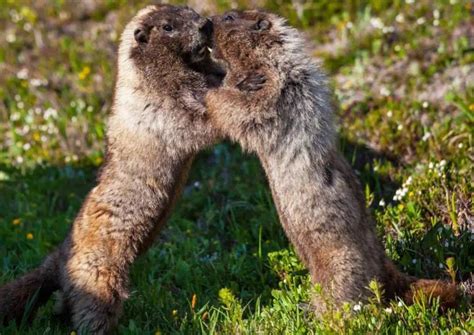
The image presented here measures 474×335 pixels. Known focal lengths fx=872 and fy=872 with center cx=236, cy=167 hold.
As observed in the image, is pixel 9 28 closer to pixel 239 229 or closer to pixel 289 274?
pixel 239 229

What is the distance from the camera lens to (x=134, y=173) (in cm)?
665

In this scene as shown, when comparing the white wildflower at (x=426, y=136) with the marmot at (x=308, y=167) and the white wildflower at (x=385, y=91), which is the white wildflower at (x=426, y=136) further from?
the marmot at (x=308, y=167)

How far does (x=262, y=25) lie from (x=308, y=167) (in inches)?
48.1

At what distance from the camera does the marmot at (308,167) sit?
582 centimetres

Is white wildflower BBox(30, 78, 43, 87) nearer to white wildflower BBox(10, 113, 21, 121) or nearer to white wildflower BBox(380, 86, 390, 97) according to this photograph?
white wildflower BBox(10, 113, 21, 121)

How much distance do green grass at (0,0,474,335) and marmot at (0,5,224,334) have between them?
0.26m

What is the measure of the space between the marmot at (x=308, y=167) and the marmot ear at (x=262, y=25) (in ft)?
0.53

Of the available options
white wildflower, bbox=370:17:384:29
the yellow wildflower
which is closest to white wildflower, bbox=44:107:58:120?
the yellow wildflower

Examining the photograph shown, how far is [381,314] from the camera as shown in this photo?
552cm

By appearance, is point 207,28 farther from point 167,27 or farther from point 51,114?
point 51,114

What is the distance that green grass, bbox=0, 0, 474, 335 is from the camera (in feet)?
20.7

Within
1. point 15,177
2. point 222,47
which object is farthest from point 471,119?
point 15,177

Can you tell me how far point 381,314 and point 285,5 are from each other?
606 centimetres

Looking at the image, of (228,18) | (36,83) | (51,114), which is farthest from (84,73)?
(228,18)
